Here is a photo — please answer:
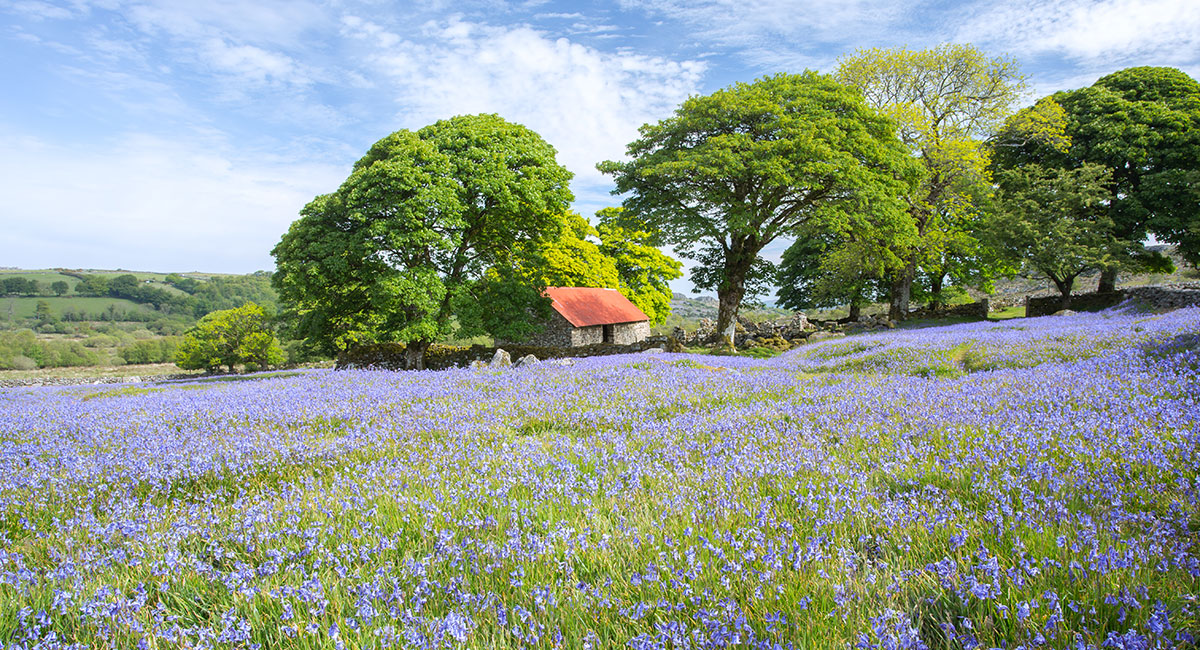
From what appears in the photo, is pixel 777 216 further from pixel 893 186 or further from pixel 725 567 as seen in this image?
pixel 725 567

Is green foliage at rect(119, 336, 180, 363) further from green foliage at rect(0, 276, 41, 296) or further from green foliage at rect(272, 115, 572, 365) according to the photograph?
green foliage at rect(0, 276, 41, 296)

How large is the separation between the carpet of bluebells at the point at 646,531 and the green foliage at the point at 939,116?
1066 inches

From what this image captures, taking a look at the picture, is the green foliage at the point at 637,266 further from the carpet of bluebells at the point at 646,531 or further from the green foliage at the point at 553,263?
the carpet of bluebells at the point at 646,531

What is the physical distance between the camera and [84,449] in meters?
5.65

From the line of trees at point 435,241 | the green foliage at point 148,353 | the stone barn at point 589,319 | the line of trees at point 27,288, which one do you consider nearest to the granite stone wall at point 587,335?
the stone barn at point 589,319

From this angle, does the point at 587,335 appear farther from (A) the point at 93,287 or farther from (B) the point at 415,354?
(A) the point at 93,287

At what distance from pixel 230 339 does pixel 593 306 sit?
4181cm

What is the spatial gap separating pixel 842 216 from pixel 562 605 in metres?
21.8

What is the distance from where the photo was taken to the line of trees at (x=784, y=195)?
2202 centimetres

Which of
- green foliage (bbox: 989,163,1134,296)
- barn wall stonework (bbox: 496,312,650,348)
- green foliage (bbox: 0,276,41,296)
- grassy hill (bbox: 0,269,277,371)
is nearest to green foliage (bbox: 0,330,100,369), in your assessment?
grassy hill (bbox: 0,269,277,371)

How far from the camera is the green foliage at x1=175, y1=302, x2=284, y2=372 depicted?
54.9 metres

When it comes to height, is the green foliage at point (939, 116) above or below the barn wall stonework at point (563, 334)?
above

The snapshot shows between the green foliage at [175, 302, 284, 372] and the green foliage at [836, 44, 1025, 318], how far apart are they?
57276 mm

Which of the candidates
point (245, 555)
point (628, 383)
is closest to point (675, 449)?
point (245, 555)
